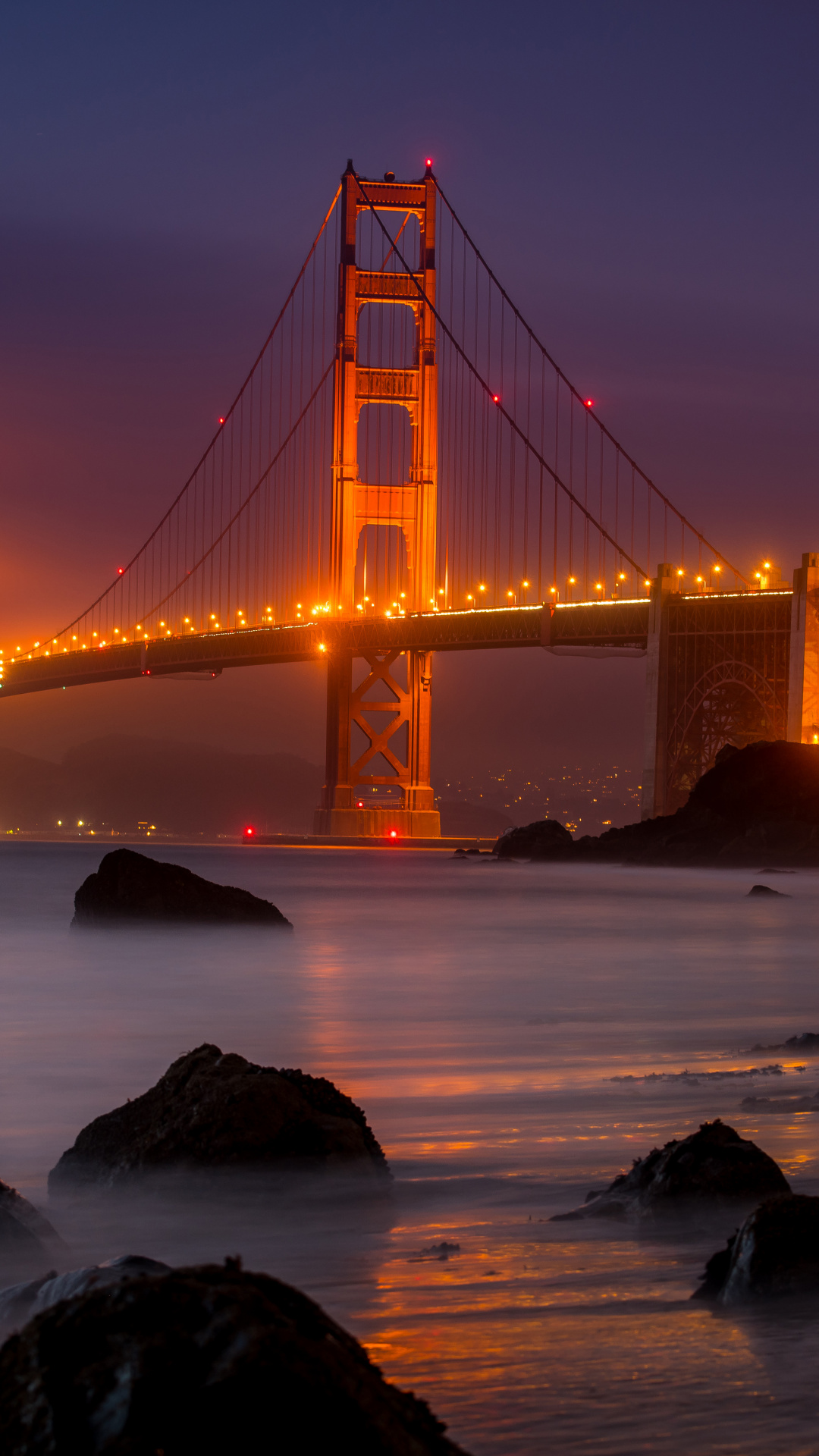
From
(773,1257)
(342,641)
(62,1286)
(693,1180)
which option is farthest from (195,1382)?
(342,641)

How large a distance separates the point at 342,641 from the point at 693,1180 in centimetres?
4981

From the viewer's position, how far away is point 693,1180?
3.74 m

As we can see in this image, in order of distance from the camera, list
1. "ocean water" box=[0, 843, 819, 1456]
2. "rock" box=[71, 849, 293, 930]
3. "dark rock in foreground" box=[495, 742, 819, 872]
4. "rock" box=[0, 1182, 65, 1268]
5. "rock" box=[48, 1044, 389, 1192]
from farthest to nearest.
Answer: "dark rock in foreground" box=[495, 742, 819, 872], "rock" box=[71, 849, 293, 930], "rock" box=[48, 1044, 389, 1192], "rock" box=[0, 1182, 65, 1268], "ocean water" box=[0, 843, 819, 1456]

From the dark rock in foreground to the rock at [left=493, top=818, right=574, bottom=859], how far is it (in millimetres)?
3245

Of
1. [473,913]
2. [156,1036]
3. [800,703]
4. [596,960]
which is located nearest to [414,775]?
[800,703]

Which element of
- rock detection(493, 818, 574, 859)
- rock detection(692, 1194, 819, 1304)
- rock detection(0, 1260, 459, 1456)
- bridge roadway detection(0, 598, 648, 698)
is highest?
bridge roadway detection(0, 598, 648, 698)

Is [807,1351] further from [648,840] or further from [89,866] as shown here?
[89,866]

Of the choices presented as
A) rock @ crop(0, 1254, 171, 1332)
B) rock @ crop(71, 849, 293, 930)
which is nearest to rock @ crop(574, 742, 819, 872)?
rock @ crop(71, 849, 293, 930)

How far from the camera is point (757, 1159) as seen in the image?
3.81 metres

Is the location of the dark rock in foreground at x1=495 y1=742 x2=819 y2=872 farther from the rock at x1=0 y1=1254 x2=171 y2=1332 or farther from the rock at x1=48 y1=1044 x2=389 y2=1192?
the rock at x1=0 y1=1254 x2=171 y2=1332

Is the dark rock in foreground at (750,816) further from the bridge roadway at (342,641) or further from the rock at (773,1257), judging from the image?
the rock at (773,1257)

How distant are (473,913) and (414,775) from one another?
33.8 metres

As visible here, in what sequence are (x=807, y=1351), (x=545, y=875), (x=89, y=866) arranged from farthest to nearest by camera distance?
(x=89, y=866) → (x=545, y=875) → (x=807, y=1351)

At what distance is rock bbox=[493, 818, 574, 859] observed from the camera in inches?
1558
